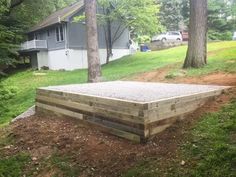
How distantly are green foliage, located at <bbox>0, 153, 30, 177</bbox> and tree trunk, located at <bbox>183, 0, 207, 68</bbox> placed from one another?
272 inches

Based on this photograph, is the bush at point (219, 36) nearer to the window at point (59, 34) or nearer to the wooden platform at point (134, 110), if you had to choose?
the window at point (59, 34)

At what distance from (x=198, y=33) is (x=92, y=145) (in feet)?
22.1

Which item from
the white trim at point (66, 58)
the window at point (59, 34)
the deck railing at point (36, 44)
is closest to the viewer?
the white trim at point (66, 58)

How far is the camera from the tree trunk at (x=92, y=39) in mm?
11453

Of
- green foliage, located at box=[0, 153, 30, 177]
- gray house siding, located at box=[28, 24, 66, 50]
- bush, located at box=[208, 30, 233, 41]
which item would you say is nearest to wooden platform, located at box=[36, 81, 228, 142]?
green foliage, located at box=[0, 153, 30, 177]

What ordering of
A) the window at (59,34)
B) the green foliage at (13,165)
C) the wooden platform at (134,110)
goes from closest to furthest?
the wooden platform at (134,110)
the green foliage at (13,165)
the window at (59,34)

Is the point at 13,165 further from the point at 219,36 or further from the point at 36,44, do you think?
the point at 219,36

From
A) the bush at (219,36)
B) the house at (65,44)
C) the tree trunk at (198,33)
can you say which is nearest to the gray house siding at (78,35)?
the house at (65,44)

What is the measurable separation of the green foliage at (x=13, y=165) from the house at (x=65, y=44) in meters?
17.7

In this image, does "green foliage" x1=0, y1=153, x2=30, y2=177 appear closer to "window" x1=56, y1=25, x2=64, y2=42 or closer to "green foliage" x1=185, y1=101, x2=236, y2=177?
"green foliage" x1=185, y1=101, x2=236, y2=177

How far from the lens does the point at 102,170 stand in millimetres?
3996

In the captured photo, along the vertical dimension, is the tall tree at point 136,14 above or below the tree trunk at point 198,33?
above

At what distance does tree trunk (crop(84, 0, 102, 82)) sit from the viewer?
37.6ft

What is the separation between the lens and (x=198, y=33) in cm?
994
